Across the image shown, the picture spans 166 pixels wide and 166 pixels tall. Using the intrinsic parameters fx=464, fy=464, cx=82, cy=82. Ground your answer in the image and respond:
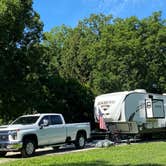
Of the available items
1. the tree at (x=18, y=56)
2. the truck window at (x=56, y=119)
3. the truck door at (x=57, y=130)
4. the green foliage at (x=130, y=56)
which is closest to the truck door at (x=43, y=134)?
the truck door at (x=57, y=130)

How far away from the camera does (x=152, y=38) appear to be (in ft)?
139

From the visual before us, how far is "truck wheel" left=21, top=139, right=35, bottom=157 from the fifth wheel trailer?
7685mm

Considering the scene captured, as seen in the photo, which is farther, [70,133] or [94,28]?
[94,28]

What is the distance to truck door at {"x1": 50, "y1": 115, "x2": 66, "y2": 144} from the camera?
2273cm

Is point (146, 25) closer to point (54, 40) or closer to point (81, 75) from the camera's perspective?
point (81, 75)

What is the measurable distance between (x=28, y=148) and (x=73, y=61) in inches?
1213

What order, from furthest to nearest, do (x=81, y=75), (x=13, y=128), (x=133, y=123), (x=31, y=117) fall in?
1. (x=81, y=75)
2. (x=133, y=123)
3. (x=31, y=117)
4. (x=13, y=128)

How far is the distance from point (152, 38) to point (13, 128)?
80.1 ft

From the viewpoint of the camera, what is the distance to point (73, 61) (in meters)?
51.5

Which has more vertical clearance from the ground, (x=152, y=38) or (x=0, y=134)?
(x=152, y=38)

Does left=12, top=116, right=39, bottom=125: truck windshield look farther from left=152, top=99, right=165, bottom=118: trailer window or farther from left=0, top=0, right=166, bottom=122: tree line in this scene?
left=152, top=99, right=165, bottom=118: trailer window

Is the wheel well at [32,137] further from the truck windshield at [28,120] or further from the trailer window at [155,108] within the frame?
the trailer window at [155,108]

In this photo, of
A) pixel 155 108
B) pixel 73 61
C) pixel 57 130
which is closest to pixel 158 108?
pixel 155 108

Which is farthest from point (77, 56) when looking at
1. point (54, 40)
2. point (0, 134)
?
point (0, 134)
